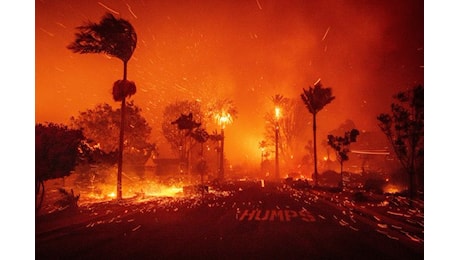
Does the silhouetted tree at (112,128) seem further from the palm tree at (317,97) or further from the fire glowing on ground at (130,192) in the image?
the palm tree at (317,97)

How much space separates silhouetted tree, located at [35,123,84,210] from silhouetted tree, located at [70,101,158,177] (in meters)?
25.8

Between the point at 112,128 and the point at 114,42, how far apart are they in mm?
24545

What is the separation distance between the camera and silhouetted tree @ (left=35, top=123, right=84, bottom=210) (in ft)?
46.9

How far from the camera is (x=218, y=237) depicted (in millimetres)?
10359

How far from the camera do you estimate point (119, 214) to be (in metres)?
15.3

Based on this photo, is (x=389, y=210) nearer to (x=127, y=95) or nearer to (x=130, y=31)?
(x=127, y=95)

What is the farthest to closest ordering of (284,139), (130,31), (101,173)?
1. (284,139)
2. (101,173)
3. (130,31)

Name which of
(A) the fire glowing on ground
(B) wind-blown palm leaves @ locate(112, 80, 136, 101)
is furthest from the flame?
(B) wind-blown palm leaves @ locate(112, 80, 136, 101)

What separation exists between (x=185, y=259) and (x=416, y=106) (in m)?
16.4

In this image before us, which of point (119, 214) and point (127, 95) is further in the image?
point (127, 95)

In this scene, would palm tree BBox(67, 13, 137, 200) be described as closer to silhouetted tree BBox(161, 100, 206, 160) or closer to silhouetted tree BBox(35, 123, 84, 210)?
silhouetted tree BBox(35, 123, 84, 210)

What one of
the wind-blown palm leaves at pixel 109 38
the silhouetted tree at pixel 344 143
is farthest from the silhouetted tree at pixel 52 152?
the silhouetted tree at pixel 344 143

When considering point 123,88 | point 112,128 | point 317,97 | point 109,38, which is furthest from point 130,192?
point 317,97
